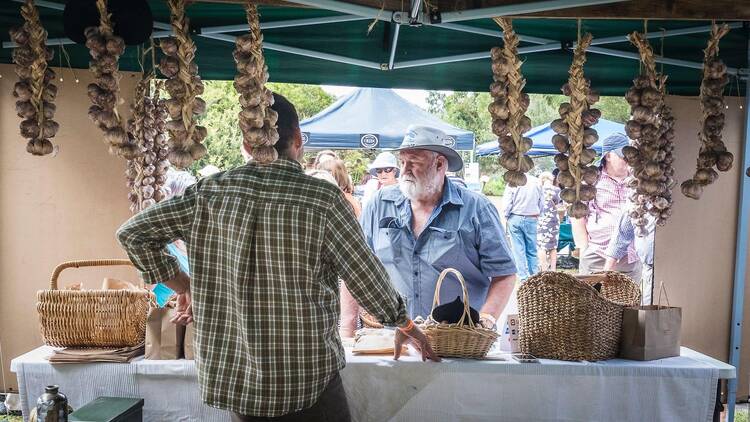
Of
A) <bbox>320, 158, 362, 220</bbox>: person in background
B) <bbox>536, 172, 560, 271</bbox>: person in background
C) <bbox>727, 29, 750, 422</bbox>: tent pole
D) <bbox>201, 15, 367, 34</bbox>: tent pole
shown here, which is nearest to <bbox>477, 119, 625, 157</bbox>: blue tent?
<bbox>536, 172, 560, 271</bbox>: person in background

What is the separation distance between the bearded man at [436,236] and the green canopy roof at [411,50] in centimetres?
40

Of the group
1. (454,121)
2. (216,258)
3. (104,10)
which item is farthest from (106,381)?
(454,121)

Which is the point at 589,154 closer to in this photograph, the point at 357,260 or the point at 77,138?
the point at 357,260

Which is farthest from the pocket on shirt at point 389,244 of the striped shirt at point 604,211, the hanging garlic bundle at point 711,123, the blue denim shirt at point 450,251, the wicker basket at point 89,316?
the striped shirt at point 604,211

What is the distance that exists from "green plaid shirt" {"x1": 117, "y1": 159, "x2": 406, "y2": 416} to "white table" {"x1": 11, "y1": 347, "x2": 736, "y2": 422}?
763 millimetres

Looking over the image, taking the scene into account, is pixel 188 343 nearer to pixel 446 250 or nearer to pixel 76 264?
pixel 76 264

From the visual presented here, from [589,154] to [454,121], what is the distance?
26261 mm

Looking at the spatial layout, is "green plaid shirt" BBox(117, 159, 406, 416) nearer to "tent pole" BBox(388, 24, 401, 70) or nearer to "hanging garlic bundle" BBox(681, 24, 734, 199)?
"tent pole" BBox(388, 24, 401, 70)

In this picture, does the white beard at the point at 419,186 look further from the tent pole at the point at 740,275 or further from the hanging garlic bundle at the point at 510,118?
the tent pole at the point at 740,275

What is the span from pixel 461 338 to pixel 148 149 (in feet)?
6.50

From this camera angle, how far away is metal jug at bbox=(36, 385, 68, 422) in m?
2.14

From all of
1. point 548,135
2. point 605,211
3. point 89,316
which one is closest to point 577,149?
point 89,316

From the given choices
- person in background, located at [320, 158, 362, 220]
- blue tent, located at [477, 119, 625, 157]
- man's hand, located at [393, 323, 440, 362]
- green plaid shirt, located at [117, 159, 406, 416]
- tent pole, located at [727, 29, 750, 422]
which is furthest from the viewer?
blue tent, located at [477, 119, 625, 157]

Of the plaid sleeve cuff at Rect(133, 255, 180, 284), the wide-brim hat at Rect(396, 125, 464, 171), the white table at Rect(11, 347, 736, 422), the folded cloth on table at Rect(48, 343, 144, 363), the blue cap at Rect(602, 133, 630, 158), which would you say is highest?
the blue cap at Rect(602, 133, 630, 158)
